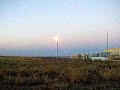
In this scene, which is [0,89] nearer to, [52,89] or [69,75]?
[52,89]

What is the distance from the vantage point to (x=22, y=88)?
1555cm

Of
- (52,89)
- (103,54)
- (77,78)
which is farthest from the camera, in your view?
(103,54)

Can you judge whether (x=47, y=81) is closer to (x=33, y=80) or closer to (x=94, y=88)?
(x=33, y=80)

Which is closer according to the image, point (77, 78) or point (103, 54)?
point (77, 78)

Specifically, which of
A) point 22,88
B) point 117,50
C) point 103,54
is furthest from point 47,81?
point 117,50

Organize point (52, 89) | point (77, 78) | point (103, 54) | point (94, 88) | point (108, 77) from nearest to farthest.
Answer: point (52, 89), point (94, 88), point (77, 78), point (108, 77), point (103, 54)

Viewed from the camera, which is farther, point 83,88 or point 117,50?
point 117,50

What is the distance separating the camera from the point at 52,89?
46.9ft

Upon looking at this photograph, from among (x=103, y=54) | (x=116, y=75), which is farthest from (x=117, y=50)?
(x=116, y=75)

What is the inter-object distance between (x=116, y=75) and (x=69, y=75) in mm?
3650

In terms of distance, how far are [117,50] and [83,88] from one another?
10923 cm

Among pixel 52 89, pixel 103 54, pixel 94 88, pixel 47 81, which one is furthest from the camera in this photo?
pixel 103 54

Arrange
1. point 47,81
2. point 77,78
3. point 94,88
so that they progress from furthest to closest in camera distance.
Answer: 1. point 77,78
2. point 47,81
3. point 94,88

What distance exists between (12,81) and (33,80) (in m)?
1.41
